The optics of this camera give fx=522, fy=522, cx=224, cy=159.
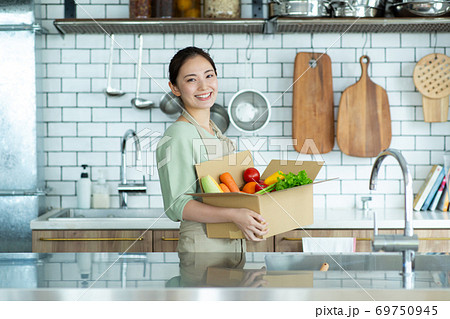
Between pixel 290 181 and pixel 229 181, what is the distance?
0.23 metres

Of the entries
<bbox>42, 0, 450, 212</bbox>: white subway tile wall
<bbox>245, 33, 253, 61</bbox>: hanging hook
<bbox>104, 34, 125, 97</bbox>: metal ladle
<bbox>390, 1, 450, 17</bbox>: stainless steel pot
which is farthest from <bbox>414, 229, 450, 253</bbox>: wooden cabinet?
<bbox>104, 34, 125, 97</bbox>: metal ladle

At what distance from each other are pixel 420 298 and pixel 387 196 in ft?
7.27

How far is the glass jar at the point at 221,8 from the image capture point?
2967 mm

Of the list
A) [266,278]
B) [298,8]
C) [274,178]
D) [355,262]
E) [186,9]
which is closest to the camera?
[266,278]

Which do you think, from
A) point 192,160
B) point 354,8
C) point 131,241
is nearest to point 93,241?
point 131,241

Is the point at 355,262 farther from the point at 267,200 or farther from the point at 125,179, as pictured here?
the point at 125,179

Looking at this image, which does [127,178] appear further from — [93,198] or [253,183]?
[253,183]

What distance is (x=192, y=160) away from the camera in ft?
5.65

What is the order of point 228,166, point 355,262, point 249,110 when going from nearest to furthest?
point 355,262 < point 228,166 < point 249,110

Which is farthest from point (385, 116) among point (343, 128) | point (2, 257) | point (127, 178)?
point (2, 257)

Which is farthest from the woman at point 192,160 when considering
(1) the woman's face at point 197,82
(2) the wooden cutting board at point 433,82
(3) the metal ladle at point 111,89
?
(2) the wooden cutting board at point 433,82

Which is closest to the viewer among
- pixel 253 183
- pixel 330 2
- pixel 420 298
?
pixel 420 298

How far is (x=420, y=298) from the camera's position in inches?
46.4

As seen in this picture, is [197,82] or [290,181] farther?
[197,82]
